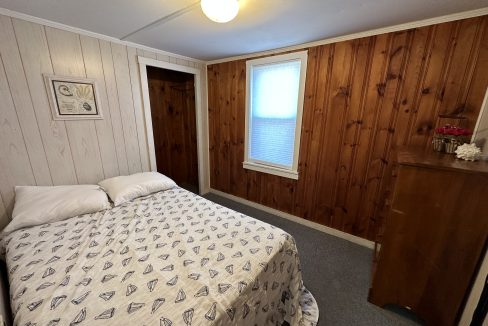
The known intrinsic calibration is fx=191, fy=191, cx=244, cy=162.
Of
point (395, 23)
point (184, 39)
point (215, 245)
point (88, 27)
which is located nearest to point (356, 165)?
point (395, 23)

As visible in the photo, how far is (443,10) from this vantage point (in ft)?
4.62

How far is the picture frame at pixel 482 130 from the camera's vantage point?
141cm

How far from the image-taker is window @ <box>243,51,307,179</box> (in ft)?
7.50

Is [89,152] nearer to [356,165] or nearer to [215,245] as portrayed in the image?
[215,245]

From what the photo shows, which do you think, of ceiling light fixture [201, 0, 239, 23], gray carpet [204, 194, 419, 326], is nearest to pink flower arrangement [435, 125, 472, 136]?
gray carpet [204, 194, 419, 326]

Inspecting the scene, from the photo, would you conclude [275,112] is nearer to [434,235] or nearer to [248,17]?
[248,17]

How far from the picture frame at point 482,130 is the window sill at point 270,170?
153 centimetres

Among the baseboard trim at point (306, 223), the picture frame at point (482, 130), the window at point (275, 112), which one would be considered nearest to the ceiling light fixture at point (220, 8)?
the window at point (275, 112)

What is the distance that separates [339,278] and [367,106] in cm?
167

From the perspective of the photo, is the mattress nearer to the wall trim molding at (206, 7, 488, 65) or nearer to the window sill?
the window sill

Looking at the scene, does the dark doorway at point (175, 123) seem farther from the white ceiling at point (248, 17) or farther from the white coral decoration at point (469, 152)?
the white coral decoration at point (469, 152)

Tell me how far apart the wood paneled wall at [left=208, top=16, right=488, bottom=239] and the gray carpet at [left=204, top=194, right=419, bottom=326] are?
0.23 metres

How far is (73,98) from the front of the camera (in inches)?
72.7

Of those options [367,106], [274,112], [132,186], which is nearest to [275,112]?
[274,112]
